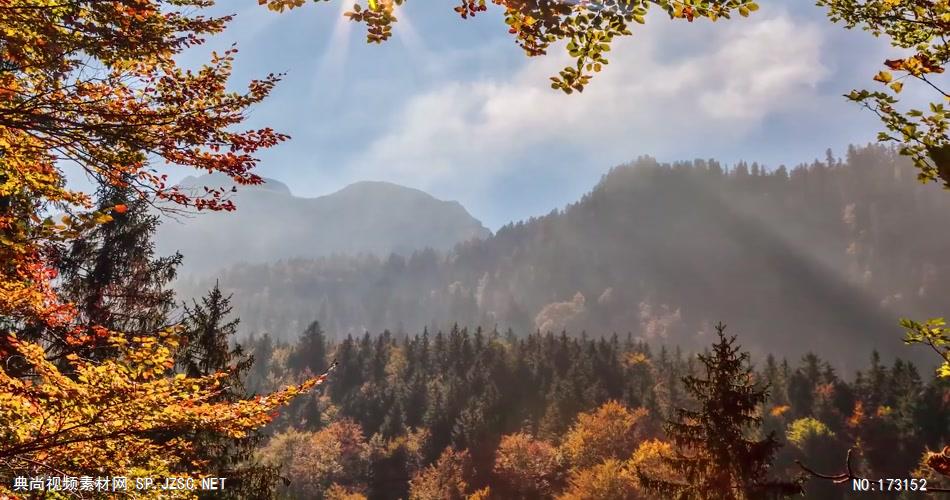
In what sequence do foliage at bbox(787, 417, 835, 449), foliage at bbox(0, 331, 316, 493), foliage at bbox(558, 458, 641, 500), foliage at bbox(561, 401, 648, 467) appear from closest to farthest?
foliage at bbox(0, 331, 316, 493) → foliage at bbox(558, 458, 641, 500) → foliage at bbox(561, 401, 648, 467) → foliage at bbox(787, 417, 835, 449)

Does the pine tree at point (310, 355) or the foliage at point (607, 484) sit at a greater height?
the pine tree at point (310, 355)

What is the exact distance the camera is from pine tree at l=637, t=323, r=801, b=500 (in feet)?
42.3

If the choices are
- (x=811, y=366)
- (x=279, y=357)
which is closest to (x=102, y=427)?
(x=811, y=366)

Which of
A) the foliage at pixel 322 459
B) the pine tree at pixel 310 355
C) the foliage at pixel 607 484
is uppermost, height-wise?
the pine tree at pixel 310 355

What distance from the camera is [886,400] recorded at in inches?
2879

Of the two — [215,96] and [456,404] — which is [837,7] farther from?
[456,404]

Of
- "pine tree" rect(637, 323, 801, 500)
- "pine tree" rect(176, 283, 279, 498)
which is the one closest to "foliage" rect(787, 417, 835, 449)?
"pine tree" rect(637, 323, 801, 500)

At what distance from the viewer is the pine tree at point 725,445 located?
508 inches

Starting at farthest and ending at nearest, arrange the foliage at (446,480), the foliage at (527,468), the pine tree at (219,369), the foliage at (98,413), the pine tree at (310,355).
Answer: the pine tree at (310,355)
the foliage at (446,480)
the foliage at (527,468)
the pine tree at (219,369)
the foliage at (98,413)

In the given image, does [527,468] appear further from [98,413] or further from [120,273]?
[98,413]

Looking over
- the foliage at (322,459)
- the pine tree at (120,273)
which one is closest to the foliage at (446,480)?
the foliage at (322,459)

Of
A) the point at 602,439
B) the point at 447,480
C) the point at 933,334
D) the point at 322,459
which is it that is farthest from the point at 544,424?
the point at 933,334

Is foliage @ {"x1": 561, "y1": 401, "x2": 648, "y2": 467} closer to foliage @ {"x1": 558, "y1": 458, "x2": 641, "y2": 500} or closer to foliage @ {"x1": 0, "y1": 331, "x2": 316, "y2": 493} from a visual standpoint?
foliage @ {"x1": 558, "y1": 458, "x2": 641, "y2": 500}

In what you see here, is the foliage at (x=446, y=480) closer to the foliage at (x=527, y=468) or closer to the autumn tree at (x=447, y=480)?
the autumn tree at (x=447, y=480)
